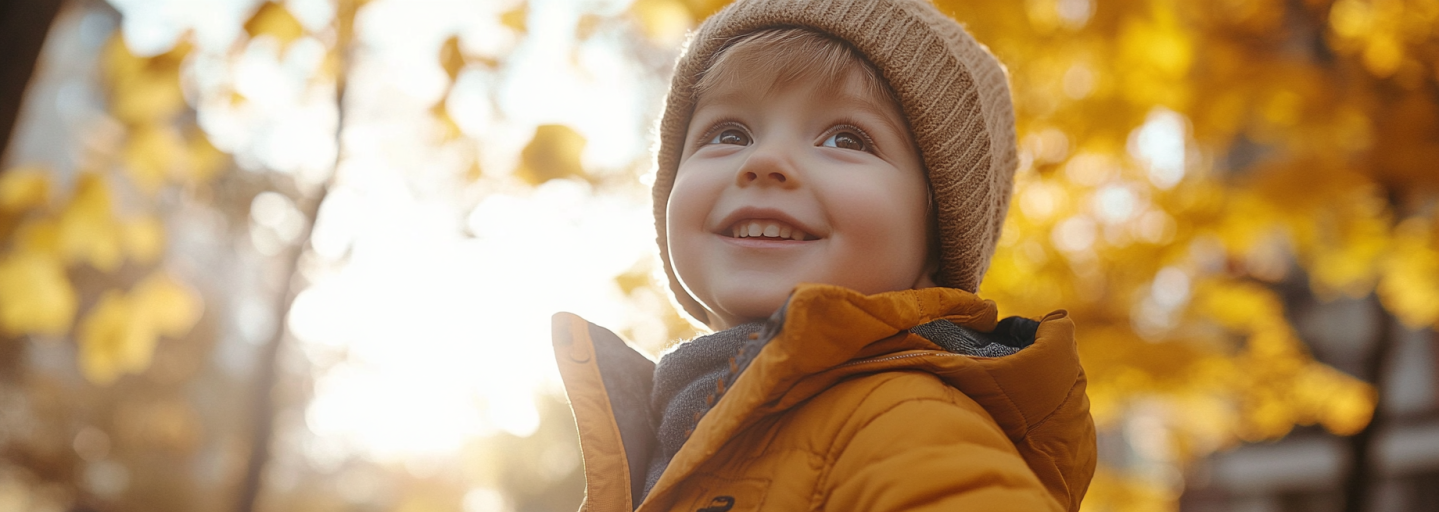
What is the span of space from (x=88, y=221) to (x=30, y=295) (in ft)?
1.36

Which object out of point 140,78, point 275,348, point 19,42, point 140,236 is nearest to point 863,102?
point 19,42

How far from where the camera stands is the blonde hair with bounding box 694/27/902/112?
1444mm

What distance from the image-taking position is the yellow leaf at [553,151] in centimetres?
287

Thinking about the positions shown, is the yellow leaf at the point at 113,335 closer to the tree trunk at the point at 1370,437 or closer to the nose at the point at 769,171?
the nose at the point at 769,171

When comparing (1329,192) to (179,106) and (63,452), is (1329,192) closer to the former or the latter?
(179,106)

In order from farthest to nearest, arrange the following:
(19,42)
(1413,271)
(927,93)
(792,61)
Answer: (1413,271)
(19,42)
(927,93)
(792,61)

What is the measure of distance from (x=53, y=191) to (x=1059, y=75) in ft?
14.3

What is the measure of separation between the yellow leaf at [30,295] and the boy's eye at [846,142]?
10.1 ft

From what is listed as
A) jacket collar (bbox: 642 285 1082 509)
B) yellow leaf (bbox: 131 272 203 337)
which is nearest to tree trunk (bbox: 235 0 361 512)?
yellow leaf (bbox: 131 272 203 337)

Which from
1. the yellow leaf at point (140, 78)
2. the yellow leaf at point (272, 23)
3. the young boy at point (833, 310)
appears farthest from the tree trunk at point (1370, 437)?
the yellow leaf at point (140, 78)

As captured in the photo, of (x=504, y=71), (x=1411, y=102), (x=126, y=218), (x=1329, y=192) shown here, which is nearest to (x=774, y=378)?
(x=504, y=71)

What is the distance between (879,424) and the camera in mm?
1032

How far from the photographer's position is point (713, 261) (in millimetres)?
1393

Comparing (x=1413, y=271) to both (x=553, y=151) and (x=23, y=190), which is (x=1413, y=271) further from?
(x=23, y=190)
